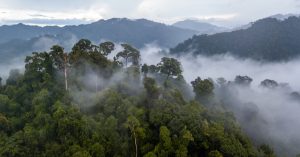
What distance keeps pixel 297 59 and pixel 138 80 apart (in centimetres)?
14266

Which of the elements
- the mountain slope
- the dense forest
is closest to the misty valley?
the dense forest

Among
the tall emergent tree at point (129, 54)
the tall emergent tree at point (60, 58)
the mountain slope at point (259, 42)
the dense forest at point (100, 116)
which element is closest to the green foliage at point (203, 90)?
the dense forest at point (100, 116)

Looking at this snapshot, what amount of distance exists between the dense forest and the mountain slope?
123826mm

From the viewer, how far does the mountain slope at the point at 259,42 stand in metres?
162

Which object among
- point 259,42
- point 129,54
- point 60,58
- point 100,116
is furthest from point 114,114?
point 259,42

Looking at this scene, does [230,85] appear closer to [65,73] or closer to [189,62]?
[65,73]

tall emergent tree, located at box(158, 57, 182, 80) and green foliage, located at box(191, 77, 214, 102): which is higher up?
tall emergent tree, located at box(158, 57, 182, 80)

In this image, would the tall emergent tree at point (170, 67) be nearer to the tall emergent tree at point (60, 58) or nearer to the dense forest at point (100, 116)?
the dense forest at point (100, 116)

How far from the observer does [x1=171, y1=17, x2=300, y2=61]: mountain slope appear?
162 metres

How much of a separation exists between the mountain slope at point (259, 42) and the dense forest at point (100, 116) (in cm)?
12383

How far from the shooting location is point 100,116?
117 feet

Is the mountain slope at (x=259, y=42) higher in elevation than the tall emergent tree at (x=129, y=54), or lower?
higher

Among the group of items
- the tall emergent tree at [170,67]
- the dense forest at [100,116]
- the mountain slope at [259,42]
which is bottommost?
the dense forest at [100,116]

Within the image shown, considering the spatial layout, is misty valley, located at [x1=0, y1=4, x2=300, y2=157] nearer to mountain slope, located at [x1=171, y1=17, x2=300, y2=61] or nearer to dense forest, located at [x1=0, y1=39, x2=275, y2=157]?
dense forest, located at [x1=0, y1=39, x2=275, y2=157]
